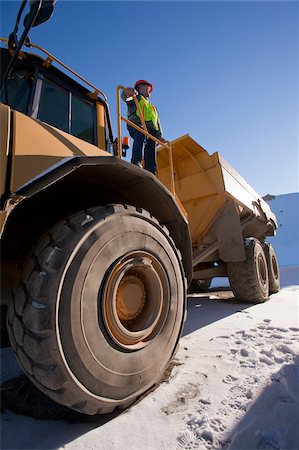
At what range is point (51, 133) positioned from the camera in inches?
65.9

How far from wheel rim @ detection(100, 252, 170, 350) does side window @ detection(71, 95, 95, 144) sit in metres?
1.32

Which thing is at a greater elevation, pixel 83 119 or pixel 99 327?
pixel 83 119

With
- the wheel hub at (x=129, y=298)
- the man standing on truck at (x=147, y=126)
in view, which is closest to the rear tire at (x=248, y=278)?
the man standing on truck at (x=147, y=126)

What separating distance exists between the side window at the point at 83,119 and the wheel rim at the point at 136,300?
4.33 feet

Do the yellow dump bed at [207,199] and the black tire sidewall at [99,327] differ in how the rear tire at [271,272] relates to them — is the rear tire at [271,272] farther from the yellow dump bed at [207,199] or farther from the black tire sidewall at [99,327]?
the black tire sidewall at [99,327]

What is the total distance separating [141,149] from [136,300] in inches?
79.2

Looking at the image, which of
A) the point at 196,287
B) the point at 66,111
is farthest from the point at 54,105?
the point at 196,287

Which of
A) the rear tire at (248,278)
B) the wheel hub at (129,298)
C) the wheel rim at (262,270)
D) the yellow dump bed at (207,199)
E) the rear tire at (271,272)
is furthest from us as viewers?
the rear tire at (271,272)

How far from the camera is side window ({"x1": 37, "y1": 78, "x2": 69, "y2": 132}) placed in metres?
2.20

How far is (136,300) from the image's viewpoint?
6.15 ft

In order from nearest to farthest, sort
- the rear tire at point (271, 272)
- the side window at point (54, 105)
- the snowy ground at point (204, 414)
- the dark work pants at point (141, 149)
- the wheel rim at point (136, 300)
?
the snowy ground at point (204, 414) < the wheel rim at point (136, 300) < the side window at point (54, 105) < the dark work pants at point (141, 149) < the rear tire at point (271, 272)

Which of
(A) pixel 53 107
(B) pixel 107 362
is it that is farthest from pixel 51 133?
(B) pixel 107 362

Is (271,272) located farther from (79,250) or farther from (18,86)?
(18,86)

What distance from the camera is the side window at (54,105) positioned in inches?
86.5
